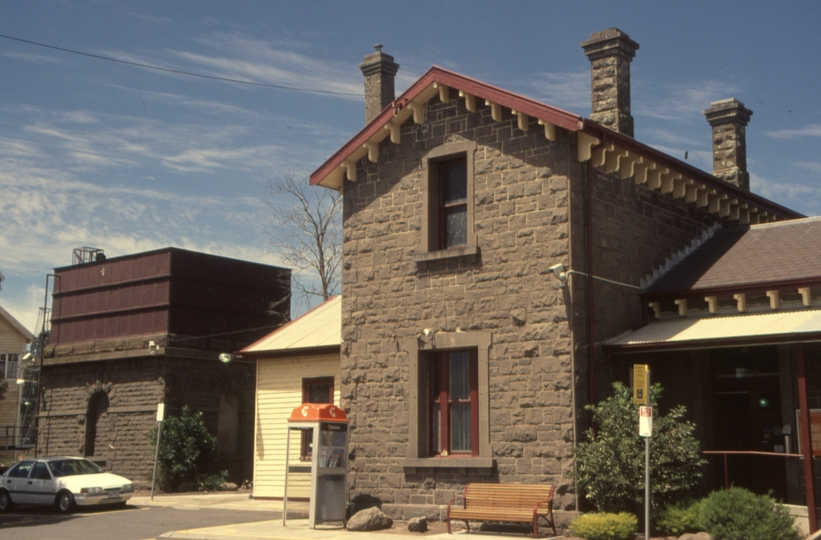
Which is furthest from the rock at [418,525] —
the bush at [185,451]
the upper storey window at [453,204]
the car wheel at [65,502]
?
the bush at [185,451]

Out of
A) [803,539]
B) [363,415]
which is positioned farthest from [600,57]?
[803,539]

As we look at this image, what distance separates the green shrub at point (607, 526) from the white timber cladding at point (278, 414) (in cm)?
926

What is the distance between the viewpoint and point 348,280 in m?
18.0

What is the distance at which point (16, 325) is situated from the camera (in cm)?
4831

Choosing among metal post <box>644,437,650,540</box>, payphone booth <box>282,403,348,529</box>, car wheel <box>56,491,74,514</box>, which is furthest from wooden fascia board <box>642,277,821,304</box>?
car wheel <box>56,491,74,514</box>

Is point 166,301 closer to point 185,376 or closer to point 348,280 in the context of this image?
point 185,376

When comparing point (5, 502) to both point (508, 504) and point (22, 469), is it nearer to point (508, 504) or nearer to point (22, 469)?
point (22, 469)

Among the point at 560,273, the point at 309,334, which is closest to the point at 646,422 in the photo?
the point at 560,273

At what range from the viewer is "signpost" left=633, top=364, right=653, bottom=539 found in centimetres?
1291

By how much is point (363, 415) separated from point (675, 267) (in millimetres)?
6368

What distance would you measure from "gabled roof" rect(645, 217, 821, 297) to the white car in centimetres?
1264

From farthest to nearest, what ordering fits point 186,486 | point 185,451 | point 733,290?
point 186,486
point 185,451
point 733,290

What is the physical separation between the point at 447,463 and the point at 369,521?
5.27ft

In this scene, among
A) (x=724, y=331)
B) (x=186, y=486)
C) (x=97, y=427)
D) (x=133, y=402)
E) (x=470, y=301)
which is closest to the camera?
(x=724, y=331)
